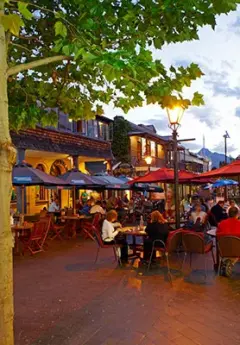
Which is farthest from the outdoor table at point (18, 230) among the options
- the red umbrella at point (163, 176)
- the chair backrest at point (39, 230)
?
the red umbrella at point (163, 176)

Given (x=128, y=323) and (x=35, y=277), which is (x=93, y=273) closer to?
(x=35, y=277)

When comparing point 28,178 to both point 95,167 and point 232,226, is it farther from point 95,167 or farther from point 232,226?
point 95,167

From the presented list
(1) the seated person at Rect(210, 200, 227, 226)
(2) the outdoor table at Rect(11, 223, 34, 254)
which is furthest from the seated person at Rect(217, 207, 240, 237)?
(2) the outdoor table at Rect(11, 223, 34, 254)

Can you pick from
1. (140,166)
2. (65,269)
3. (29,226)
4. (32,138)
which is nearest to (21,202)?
(32,138)

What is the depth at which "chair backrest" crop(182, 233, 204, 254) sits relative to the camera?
7.54 metres

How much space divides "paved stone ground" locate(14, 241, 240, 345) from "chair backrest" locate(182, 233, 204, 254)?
46 centimetres

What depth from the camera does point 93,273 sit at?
7.85m

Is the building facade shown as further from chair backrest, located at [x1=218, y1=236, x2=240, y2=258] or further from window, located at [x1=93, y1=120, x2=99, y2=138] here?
chair backrest, located at [x1=218, y1=236, x2=240, y2=258]

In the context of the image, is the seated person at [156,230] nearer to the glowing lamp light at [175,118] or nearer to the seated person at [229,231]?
the seated person at [229,231]

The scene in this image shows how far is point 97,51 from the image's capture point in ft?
11.1

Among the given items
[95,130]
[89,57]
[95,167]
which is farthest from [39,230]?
[95,167]

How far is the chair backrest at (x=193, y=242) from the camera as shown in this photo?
7543 mm

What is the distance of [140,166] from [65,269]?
2684cm

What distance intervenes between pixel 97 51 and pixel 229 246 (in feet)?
16.2
